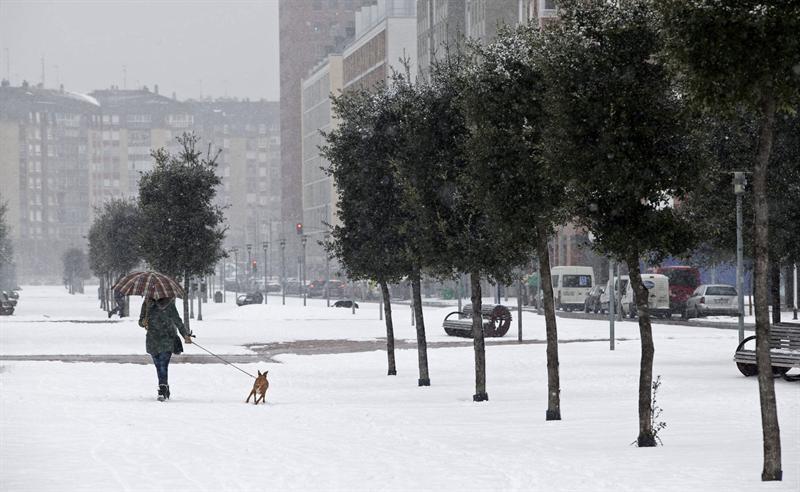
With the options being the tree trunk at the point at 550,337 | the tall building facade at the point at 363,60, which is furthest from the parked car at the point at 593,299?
the tree trunk at the point at 550,337

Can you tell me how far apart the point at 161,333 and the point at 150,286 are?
1048 mm

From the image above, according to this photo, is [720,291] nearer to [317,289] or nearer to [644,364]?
[644,364]

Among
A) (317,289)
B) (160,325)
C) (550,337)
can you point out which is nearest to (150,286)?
(160,325)

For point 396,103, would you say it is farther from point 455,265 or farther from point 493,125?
point 493,125

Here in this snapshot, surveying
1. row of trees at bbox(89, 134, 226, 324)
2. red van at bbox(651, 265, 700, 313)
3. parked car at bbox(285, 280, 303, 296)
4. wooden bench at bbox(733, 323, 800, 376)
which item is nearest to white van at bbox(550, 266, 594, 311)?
red van at bbox(651, 265, 700, 313)

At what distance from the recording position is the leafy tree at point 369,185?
96.8ft

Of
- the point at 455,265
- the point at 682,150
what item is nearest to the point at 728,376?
the point at 455,265

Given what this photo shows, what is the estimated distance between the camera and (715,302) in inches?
2502

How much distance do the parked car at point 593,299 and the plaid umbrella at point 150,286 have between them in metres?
50.8

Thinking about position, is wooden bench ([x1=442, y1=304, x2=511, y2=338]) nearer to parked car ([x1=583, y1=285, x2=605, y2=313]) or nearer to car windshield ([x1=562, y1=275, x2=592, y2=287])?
parked car ([x1=583, y1=285, x2=605, y2=313])

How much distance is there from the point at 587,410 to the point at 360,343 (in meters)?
23.5

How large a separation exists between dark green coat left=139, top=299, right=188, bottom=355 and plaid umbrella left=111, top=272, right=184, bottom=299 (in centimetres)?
18

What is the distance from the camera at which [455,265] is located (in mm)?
24625

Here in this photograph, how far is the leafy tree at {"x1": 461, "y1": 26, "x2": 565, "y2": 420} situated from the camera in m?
20.1
